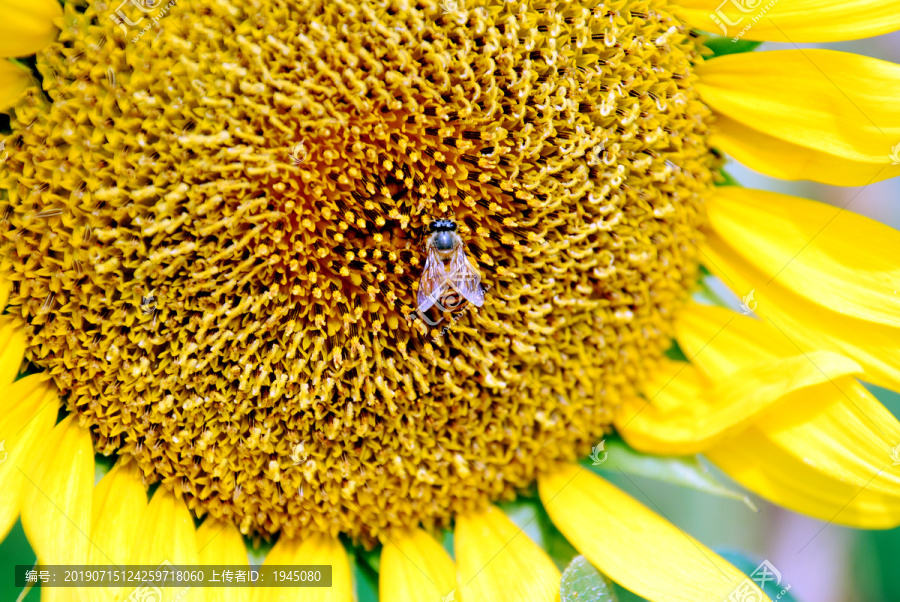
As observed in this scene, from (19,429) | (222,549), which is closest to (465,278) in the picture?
(222,549)

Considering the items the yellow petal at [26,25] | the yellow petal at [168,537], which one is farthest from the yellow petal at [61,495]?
the yellow petal at [26,25]

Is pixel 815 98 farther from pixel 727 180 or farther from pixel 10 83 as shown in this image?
pixel 10 83

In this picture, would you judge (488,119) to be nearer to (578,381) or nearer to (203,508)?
(578,381)

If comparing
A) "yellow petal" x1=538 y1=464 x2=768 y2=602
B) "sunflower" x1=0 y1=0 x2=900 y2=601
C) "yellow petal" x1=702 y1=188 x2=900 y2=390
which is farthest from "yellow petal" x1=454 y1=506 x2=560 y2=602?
"yellow petal" x1=702 y1=188 x2=900 y2=390

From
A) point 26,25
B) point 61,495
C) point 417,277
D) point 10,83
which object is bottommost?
point 61,495

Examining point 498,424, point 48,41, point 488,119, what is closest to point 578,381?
point 498,424

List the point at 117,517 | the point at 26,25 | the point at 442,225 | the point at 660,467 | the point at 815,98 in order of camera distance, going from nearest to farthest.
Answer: the point at 26,25 < the point at 442,225 < the point at 117,517 < the point at 815,98 < the point at 660,467
